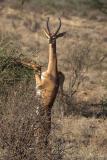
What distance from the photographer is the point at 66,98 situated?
14.2 metres

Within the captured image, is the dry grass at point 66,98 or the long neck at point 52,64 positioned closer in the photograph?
the dry grass at point 66,98

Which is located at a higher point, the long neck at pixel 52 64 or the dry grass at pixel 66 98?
the long neck at pixel 52 64

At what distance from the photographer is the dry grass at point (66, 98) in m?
7.66

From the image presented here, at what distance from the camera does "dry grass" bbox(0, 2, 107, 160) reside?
766 cm

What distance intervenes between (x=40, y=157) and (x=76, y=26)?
23120 millimetres

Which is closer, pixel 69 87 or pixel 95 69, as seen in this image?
pixel 69 87

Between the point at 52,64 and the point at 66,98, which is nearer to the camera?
the point at 52,64

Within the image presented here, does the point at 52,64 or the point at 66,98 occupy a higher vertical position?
the point at 52,64

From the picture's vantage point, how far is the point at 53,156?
7.88m

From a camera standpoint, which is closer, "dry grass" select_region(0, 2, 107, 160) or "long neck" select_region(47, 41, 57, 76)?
"dry grass" select_region(0, 2, 107, 160)

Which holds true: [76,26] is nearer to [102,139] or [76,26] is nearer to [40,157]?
[102,139]

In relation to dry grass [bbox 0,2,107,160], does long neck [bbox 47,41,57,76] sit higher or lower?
higher

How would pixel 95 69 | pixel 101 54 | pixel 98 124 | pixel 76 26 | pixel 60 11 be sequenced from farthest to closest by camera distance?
pixel 60 11, pixel 76 26, pixel 101 54, pixel 95 69, pixel 98 124

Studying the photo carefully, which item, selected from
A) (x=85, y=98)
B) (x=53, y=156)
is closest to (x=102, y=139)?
(x=53, y=156)
